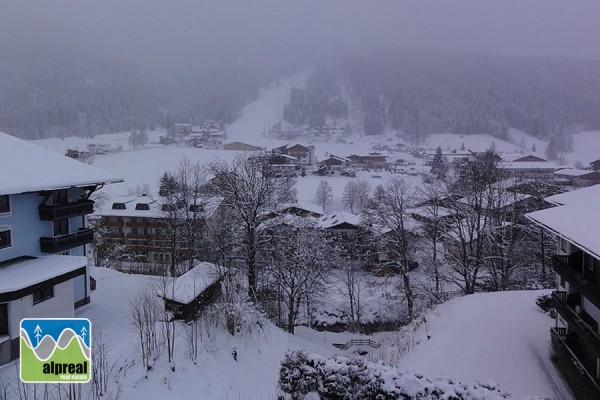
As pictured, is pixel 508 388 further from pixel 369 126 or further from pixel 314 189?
pixel 369 126

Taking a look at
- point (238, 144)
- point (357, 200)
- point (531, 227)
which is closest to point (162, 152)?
point (238, 144)

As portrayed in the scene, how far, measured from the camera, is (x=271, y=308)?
26.6m

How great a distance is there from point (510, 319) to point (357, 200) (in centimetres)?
4474

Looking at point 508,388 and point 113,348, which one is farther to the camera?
point 113,348

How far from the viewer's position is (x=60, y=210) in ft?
52.6

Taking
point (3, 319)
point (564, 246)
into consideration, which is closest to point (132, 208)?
point (3, 319)

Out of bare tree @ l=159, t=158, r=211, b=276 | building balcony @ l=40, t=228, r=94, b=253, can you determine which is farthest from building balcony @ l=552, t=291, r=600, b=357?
bare tree @ l=159, t=158, r=211, b=276

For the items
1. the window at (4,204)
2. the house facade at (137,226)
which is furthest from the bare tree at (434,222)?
the house facade at (137,226)

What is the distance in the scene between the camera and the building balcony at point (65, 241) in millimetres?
15953

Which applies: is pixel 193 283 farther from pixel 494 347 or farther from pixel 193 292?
pixel 494 347

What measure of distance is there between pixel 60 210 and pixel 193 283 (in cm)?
570

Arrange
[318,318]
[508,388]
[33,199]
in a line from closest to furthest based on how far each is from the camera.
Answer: [508,388] → [33,199] → [318,318]

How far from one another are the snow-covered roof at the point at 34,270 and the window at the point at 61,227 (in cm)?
178

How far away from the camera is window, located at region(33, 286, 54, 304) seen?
1374 cm
